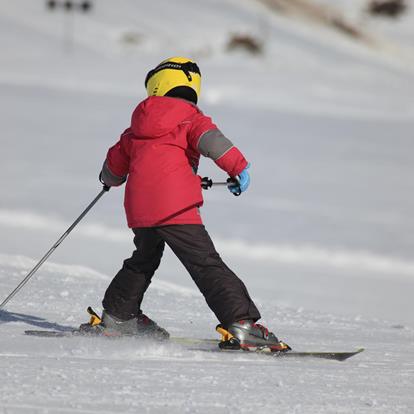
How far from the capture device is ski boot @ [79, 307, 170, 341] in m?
4.43

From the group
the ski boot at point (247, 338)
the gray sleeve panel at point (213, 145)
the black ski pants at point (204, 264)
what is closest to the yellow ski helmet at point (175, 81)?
the gray sleeve panel at point (213, 145)

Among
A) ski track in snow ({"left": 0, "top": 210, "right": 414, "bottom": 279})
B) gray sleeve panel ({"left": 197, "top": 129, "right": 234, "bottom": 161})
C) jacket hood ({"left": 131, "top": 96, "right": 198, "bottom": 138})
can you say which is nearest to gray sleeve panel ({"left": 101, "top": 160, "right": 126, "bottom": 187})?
jacket hood ({"left": 131, "top": 96, "right": 198, "bottom": 138})

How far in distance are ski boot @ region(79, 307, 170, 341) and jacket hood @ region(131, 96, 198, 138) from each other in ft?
2.77

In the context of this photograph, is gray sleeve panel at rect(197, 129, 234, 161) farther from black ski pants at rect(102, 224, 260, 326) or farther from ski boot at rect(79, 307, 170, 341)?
ski boot at rect(79, 307, 170, 341)

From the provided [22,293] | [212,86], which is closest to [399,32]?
[212,86]

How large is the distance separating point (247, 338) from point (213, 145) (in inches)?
33.4

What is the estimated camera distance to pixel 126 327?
4484 millimetres

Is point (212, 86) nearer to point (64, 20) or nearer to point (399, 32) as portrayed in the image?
point (64, 20)

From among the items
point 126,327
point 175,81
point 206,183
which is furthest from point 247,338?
point 175,81

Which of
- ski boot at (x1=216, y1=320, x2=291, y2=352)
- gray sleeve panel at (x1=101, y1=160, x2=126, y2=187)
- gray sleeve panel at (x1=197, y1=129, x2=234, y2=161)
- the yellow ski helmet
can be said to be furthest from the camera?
gray sleeve panel at (x1=101, y1=160, x2=126, y2=187)

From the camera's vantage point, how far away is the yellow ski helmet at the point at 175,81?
435 cm

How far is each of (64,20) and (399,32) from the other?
17711 millimetres

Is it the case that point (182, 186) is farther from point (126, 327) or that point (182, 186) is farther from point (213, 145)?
point (126, 327)

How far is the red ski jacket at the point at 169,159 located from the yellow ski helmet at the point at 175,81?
0.06m
